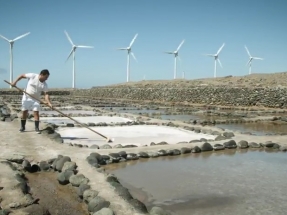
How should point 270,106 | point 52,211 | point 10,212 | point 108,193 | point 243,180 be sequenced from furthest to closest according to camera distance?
point 270,106, point 243,180, point 108,193, point 52,211, point 10,212

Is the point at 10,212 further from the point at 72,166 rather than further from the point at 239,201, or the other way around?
the point at 239,201

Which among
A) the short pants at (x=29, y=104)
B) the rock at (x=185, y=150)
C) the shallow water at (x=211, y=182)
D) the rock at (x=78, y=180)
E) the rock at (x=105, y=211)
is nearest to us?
the rock at (x=105, y=211)

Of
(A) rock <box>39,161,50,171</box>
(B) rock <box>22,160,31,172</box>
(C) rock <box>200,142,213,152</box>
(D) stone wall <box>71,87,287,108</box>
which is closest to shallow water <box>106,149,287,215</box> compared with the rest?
(C) rock <box>200,142,213,152</box>

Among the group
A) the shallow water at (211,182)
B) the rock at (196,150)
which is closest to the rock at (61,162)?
the shallow water at (211,182)

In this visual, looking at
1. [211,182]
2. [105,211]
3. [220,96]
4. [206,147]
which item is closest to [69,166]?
[105,211]

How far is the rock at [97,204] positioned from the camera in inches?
175

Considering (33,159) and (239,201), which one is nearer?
(239,201)

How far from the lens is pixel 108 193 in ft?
16.5

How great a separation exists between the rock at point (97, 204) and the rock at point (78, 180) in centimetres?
96

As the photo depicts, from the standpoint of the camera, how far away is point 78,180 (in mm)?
5605

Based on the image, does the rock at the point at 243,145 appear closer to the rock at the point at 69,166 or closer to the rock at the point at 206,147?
the rock at the point at 206,147

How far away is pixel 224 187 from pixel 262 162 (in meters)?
2.38

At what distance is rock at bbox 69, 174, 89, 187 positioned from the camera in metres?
5.54

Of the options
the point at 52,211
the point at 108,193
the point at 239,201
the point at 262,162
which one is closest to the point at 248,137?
the point at 262,162
